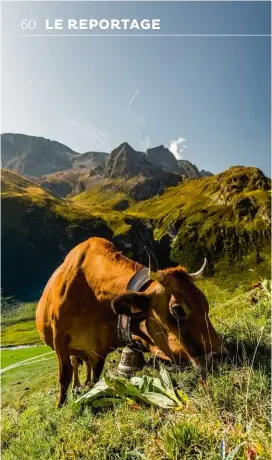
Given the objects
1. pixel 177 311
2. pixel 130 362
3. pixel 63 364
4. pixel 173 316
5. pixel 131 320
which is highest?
pixel 177 311

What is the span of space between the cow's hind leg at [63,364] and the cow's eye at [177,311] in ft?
11.7

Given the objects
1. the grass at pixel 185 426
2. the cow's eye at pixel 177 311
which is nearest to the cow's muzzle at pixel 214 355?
the grass at pixel 185 426

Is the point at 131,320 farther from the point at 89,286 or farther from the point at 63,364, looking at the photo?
the point at 63,364

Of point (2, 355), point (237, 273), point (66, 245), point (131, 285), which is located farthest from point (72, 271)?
point (66, 245)

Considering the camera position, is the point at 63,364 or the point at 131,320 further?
the point at 63,364

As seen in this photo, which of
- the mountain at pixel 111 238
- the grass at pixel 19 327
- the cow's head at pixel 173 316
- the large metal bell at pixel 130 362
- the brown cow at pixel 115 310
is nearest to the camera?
the cow's head at pixel 173 316

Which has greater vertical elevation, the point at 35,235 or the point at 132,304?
the point at 132,304

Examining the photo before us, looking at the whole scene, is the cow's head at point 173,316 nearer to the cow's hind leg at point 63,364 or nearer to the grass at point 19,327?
the cow's hind leg at point 63,364

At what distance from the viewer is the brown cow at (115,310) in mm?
6715

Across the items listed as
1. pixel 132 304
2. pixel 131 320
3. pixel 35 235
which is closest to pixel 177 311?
pixel 132 304

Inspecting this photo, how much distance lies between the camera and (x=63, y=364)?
967 centimetres

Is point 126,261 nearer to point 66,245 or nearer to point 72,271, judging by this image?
point 72,271

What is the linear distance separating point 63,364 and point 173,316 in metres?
4.01

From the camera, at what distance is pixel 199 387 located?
5676 millimetres
